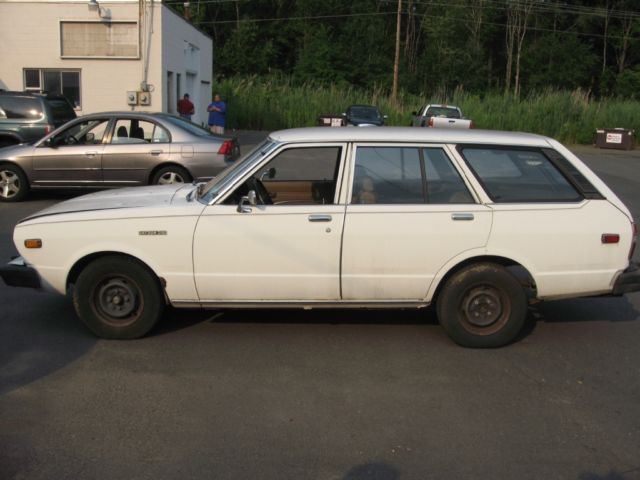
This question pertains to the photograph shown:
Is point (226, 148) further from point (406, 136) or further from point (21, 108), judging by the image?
point (406, 136)

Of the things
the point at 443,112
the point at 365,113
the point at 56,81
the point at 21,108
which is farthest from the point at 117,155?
the point at 365,113

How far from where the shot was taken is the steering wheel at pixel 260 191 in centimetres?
579

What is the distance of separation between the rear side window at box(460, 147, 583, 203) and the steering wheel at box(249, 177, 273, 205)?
1533 mm

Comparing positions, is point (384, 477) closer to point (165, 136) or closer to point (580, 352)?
point (580, 352)

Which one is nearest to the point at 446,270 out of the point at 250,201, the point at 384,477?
the point at 250,201

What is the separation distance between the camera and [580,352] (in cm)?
573

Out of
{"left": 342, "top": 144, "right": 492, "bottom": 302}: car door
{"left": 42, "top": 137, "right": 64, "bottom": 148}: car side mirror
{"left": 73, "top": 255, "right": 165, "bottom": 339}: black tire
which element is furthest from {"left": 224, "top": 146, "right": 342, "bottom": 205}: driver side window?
{"left": 42, "top": 137, "right": 64, "bottom": 148}: car side mirror

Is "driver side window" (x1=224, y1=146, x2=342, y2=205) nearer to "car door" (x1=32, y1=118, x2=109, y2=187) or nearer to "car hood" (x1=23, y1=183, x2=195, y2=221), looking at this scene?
"car hood" (x1=23, y1=183, x2=195, y2=221)

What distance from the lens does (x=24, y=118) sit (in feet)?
46.3

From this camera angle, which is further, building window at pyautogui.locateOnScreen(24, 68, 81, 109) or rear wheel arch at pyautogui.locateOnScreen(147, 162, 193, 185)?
building window at pyautogui.locateOnScreen(24, 68, 81, 109)

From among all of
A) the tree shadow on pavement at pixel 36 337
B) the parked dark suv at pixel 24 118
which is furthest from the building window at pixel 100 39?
the tree shadow on pavement at pixel 36 337

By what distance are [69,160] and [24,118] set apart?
2864mm

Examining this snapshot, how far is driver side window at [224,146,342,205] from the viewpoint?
5727mm

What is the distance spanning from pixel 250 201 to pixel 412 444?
212 cm
